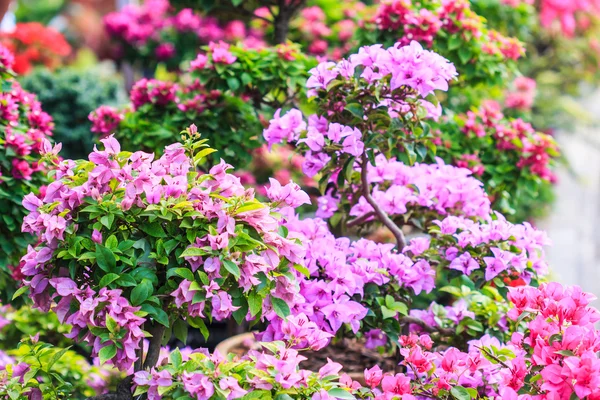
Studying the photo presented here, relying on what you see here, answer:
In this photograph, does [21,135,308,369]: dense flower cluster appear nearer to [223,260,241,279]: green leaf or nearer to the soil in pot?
[223,260,241,279]: green leaf

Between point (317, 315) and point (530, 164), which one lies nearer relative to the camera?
point (317, 315)

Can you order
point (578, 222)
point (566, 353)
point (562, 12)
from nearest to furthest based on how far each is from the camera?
1. point (566, 353)
2. point (562, 12)
3. point (578, 222)

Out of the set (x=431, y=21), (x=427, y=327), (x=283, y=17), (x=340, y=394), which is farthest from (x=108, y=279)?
(x=283, y=17)

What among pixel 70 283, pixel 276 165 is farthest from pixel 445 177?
pixel 276 165

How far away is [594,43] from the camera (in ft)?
23.9

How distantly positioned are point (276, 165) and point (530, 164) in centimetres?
245

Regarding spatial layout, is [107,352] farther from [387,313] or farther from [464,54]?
[464,54]

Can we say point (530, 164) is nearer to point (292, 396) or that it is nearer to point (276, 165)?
point (292, 396)

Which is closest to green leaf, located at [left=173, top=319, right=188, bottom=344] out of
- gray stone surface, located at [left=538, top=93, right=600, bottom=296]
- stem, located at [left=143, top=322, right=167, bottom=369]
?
stem, located at [left=143, top=322, right=167, bottom=369]

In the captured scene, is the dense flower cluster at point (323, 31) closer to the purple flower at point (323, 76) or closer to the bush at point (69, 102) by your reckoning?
the bush at point (69, 102)

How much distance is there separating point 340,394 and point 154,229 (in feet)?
1.91

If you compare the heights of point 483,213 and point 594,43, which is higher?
point 483,213

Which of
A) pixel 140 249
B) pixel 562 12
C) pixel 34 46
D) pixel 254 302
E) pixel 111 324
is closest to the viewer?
pixel 111 324

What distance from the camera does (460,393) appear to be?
1.85 metres
